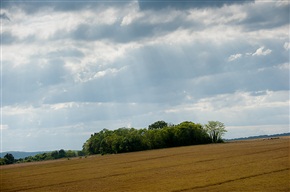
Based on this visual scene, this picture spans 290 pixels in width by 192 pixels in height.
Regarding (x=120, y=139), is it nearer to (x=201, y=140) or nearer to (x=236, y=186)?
(x=201, y=140)

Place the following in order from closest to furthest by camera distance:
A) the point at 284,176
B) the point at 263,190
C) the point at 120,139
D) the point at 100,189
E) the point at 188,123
→ the point at 263,190, the point at 284,176, the point at 100,189, the point at 120,139, the point at 188,123

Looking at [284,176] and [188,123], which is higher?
[188,123]

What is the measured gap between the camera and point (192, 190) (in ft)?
124

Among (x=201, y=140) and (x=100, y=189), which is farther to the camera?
(x=201, y=140)

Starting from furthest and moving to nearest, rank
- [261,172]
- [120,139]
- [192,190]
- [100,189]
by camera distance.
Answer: [120,139]
[261,172]
[100,189]
[192,190]

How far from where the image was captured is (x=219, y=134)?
7441 inches

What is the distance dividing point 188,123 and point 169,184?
13916 centimetres

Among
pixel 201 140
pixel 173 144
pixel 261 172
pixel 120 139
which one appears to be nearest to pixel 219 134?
pixel 201 140

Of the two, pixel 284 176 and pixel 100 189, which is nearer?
pixel 284 176

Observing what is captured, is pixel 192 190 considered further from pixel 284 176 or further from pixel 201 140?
pixel 201 140

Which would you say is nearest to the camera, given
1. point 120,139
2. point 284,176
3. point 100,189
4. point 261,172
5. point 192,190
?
→ point 192,190

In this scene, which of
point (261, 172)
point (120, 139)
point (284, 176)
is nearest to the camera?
point (284, 176)

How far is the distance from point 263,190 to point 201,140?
145193 millimetres

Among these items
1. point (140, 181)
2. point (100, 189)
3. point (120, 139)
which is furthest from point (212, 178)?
point (120, 139)
